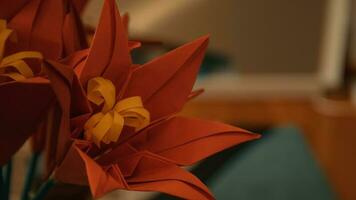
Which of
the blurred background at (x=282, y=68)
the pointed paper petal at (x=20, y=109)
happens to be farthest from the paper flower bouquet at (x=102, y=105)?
the blurred background at (x=282, y=68)

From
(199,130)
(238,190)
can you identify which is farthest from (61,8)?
(238,190)

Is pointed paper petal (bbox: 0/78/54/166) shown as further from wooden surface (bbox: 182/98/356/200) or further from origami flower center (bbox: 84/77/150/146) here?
wooden surface (bbox: 182/98/356/200)

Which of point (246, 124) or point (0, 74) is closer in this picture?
point (0, 74)

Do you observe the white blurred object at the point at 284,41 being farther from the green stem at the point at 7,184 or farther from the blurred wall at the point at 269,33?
the green stem at the point at 7,184

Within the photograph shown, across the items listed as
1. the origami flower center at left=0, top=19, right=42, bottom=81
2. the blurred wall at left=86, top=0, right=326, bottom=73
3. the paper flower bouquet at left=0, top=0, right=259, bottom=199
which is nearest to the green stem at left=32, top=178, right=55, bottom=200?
the paper flower bouquet at left=0, top=0, right=259, bottom=199

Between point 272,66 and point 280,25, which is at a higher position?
point 280,25

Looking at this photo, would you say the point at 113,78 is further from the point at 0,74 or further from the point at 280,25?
the point at 280,25

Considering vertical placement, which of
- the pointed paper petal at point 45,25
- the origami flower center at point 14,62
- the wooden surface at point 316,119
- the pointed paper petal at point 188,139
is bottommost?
the wooden surface at point 316,119
